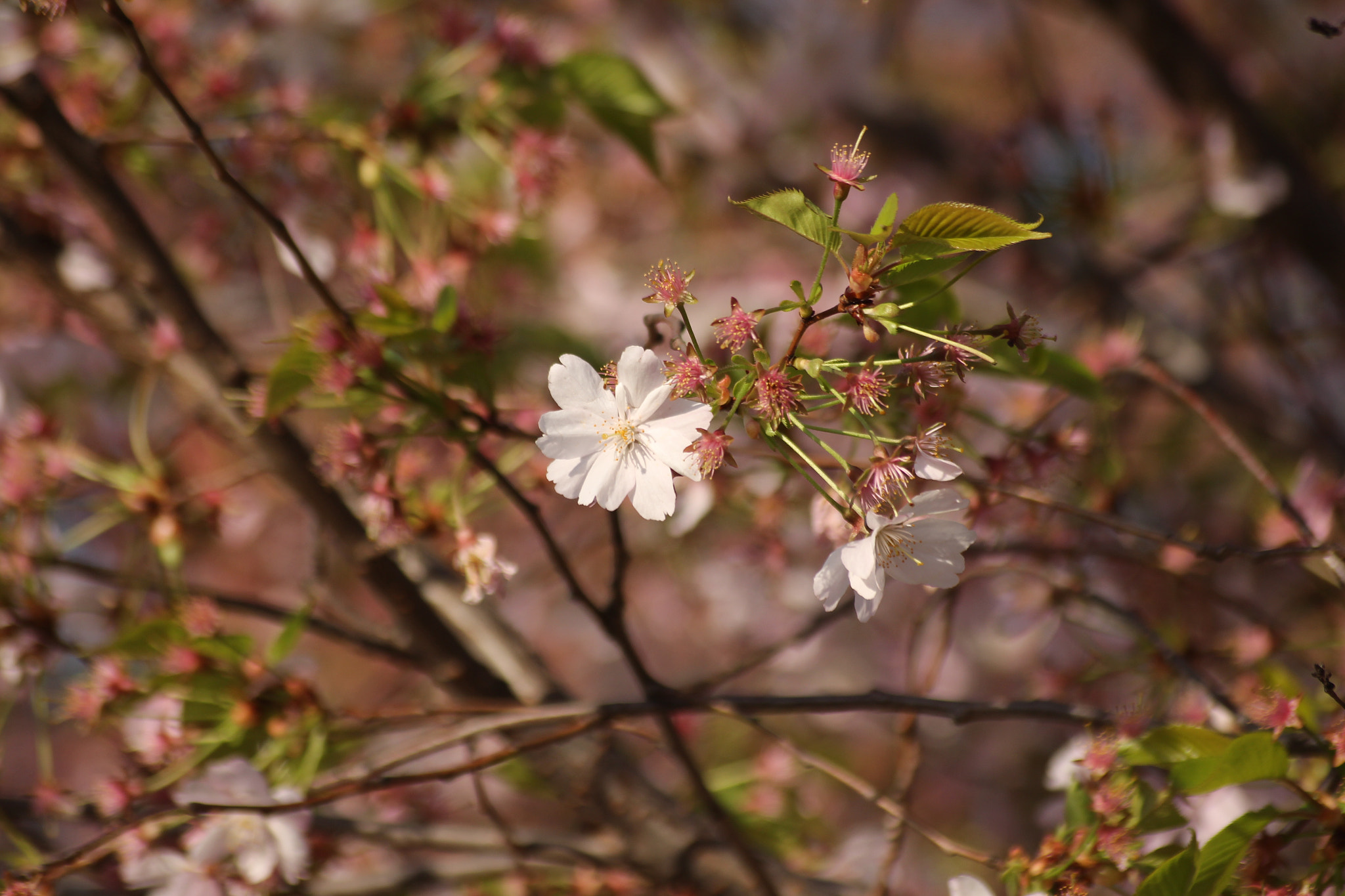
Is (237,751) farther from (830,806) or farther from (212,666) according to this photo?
(830,806)

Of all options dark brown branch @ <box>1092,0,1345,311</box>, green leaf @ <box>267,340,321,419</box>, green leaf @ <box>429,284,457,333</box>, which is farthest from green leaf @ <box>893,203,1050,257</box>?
dark brown branch @ <box>1092,0,1345,311</box>

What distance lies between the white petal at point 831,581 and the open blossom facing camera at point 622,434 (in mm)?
128

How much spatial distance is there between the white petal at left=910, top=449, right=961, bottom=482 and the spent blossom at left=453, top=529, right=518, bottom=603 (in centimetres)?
41

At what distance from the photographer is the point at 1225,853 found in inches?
31.7

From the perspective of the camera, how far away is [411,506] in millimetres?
1075

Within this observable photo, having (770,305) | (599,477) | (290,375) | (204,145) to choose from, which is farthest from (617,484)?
(770,305)

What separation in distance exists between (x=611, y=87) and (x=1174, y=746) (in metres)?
1.02

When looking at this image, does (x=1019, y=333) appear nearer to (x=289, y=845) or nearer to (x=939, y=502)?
(x=939, y=502)

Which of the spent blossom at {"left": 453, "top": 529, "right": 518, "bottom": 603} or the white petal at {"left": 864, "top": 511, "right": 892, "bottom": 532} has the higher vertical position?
the white petal at {"left": 864, "top": 511, "right": 892, "bottom": 532}

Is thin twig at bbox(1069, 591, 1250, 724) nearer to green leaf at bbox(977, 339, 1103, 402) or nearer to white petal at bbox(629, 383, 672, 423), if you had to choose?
green leaf at bbox(977, 339, 1103, 402)

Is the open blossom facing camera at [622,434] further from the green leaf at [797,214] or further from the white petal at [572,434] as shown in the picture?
the green leaf at [797,214]

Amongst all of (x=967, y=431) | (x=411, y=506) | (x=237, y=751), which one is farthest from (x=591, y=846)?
(x=967, y=431)

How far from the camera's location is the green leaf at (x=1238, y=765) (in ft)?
2.59

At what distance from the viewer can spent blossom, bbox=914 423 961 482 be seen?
76 centimetres
